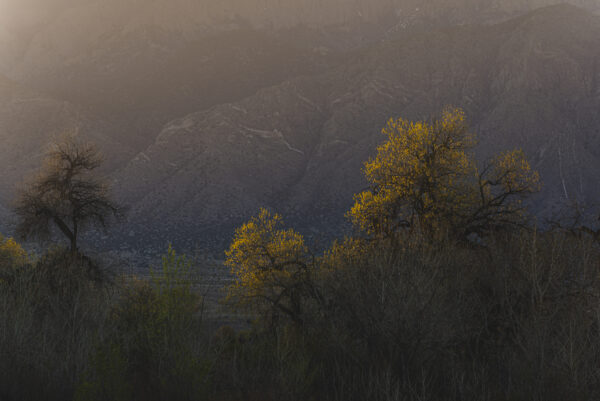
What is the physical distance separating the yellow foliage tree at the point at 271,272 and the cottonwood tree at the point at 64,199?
839 centimetres

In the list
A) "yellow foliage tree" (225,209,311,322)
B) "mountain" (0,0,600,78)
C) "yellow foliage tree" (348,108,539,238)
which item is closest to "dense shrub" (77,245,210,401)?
"yellow foliage tree" (225,209,311,322)

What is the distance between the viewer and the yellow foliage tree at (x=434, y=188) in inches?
869

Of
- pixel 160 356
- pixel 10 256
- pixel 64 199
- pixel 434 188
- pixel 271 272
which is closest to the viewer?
pixel 160 356

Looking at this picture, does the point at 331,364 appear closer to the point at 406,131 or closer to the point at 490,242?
the point at 490,242

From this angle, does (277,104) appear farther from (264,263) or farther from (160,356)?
(160,356)

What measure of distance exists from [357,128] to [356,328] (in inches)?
3315

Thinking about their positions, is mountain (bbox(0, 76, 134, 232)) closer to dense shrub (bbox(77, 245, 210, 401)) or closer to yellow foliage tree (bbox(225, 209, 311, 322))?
yellow foliage tree (bbox(225, 209, 311, 322))

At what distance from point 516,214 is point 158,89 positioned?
132638mm

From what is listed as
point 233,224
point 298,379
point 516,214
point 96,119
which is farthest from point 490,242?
point 96,119

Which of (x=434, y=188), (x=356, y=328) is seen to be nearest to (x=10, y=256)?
(x=356, y=328)

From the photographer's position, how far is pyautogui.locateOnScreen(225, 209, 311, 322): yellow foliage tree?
19.2 meters

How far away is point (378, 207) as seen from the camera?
2333 centimetres

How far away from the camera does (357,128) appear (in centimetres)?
9638

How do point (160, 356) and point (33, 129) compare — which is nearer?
point (160, 356)
